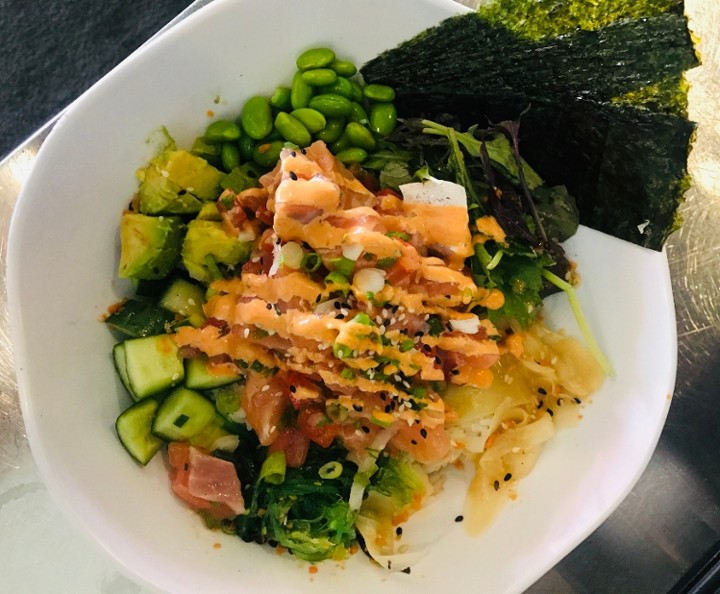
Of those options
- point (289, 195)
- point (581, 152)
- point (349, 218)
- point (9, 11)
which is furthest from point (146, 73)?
point (9, 11)

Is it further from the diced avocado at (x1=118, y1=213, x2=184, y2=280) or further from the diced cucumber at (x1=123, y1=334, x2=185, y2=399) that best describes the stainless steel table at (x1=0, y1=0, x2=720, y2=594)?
the diced cucumber at (x1=123, y1=334, x2=185, y2=399)

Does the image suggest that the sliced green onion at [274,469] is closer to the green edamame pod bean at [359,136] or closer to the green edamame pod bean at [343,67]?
the green edamame pod bean at [359,136]

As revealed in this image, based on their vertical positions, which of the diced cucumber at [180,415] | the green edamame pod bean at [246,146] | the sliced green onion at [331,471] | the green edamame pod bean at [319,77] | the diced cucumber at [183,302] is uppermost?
the green edamame pod bean at [319,77]

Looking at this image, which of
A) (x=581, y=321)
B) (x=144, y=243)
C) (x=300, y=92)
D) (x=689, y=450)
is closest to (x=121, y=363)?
(x=144, y=243)

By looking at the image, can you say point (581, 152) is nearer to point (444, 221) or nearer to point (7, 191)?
point (444, 221)

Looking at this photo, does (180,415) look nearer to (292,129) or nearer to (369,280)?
(369,280)

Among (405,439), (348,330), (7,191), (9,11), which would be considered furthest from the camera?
(9,11)

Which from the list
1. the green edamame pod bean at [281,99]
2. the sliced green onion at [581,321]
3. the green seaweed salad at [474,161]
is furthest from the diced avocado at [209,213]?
the sliced green onion at [581,321]
